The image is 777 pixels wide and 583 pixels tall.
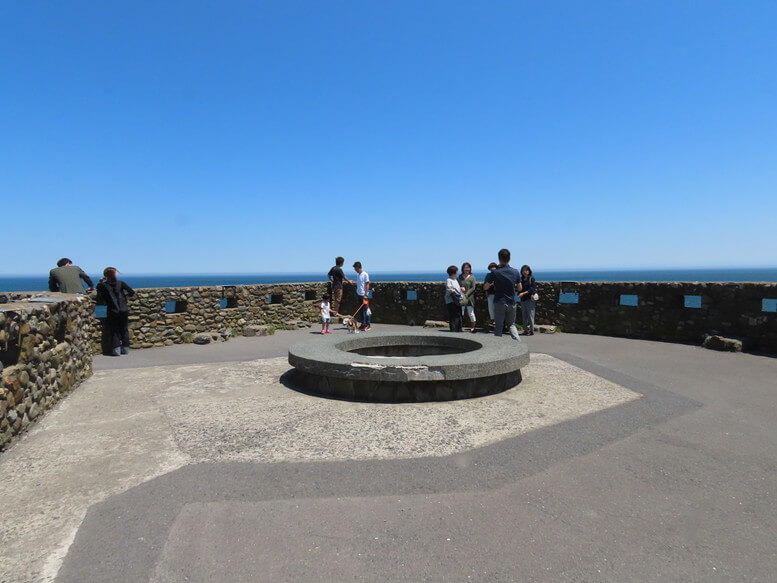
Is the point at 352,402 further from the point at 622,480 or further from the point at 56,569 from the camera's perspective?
the point at 56,569

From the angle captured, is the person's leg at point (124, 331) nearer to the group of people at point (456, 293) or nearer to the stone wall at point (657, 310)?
the group of people at point (456, 293)

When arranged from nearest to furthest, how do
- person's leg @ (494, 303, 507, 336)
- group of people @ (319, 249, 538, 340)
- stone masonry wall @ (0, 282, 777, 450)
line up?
stone masonry wall @ (0, 282, 777, 450) → group of people @ (319, 249, 538, 340) → person's leg @ (494, 303, 507, 336)

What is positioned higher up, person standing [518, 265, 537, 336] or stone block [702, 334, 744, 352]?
person standing [518, 265, 537, 336]

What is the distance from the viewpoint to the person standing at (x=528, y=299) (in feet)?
37.0

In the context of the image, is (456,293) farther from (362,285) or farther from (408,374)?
(408,374)

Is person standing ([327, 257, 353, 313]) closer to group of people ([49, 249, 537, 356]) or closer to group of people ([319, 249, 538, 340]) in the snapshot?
group of people ([319, 249, 538, 340])

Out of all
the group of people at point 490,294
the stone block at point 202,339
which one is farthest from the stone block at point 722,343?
the stone block at point 202,339

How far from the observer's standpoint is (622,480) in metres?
3.53

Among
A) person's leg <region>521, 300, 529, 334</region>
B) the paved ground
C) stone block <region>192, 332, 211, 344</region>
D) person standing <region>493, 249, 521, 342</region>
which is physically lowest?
the paved ground

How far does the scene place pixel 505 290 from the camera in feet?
28.8

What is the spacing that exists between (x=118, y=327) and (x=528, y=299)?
916 centimetres

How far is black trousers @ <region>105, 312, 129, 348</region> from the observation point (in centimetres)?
977

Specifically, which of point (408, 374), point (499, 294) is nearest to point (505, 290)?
point (499, 294)

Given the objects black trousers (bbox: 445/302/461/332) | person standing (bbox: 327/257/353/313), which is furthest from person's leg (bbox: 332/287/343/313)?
black trousers (bbox: 445/302/461/332)
